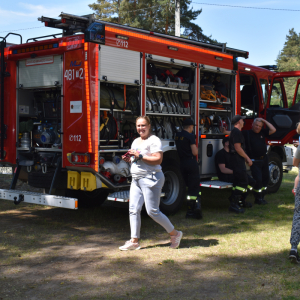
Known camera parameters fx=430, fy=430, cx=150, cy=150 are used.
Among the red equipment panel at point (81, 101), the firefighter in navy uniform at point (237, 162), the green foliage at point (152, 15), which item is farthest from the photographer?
the green foliage at point (152, 15)

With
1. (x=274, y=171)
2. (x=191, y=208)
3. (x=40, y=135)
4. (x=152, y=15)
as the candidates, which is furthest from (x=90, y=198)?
(x=152, y=15)

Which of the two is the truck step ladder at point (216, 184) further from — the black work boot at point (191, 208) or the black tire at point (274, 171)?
the black tire at point (274, 171)

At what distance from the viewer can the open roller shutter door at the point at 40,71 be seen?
6.75 metres

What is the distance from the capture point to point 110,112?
22.1 ft

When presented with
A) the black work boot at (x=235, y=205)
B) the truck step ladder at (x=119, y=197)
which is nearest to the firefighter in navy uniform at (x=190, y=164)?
the black work boot at (x=235, y=205)

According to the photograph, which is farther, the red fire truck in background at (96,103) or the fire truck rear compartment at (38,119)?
the fire truck rear compartment at (38,119)

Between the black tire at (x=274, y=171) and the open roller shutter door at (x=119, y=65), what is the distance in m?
4.98

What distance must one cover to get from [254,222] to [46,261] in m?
3.78

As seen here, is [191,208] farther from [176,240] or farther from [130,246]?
[130,246]

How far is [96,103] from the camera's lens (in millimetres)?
6301

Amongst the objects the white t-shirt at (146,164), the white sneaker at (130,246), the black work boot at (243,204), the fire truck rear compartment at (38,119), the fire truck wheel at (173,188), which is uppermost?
the fire truck rear compartment at (38,119)

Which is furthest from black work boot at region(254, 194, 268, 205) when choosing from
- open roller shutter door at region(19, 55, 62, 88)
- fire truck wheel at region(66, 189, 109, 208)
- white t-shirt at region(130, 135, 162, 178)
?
open roller shutter door at region(19, 55, 62, 88)

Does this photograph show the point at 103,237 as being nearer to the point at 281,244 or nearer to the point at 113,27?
the point at 281,244

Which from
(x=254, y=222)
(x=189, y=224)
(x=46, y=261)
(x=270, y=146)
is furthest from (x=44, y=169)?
(x=270, y=146)
